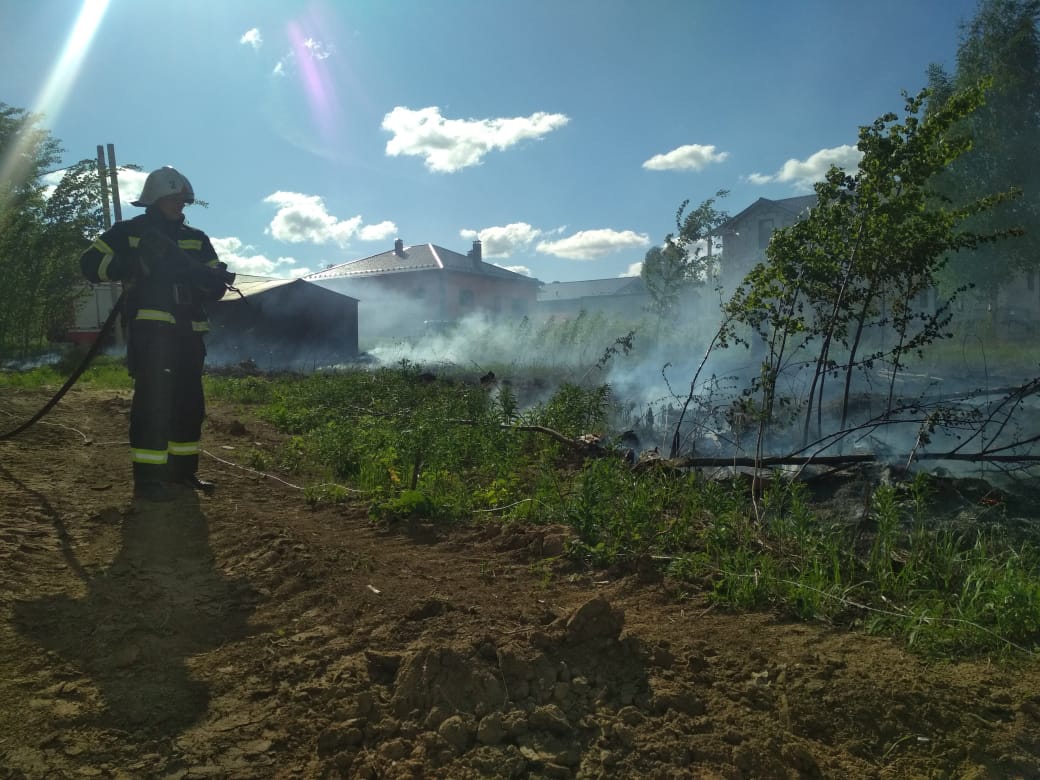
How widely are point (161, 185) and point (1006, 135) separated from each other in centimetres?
2516

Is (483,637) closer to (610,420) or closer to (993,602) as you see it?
(993,602)

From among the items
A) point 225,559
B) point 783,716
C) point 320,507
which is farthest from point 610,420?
point 783,716

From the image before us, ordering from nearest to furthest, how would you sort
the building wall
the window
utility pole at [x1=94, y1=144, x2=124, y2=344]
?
utility pole at [x1=94, y1=144, x2=124, y2=344], the building wall, the window

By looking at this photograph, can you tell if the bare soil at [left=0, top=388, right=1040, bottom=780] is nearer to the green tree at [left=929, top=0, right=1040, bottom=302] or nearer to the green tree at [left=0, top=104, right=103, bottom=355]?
the green tree at [left=0, top=104, right=103, bottom=355]

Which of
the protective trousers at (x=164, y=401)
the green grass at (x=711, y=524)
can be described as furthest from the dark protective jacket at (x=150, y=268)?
the green grass at (x=711, y=524)

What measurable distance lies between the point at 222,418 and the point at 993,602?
7.99 meters

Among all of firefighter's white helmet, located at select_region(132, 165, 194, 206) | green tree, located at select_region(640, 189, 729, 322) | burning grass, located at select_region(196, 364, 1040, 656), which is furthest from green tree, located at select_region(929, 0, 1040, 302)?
A: firefighter's white helmet, located at select_region(132, 165, 194, 206)

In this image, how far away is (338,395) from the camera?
31.3 ft

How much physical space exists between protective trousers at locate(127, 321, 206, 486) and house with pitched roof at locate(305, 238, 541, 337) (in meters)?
31.0

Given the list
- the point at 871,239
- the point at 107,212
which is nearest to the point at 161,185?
the point at 871,239

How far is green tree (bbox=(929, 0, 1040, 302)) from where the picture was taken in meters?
20.7

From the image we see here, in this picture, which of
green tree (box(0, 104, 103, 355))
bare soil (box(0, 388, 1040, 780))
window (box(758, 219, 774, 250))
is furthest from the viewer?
window (box(758, 219, 774, 250))

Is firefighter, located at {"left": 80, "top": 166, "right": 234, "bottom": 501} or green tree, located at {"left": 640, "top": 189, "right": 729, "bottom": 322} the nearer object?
firefighter, located at {"left": 80, "top": 166, "right": 234, "bottom": 501}

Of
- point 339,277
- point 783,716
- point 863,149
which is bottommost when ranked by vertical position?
point 783,716
